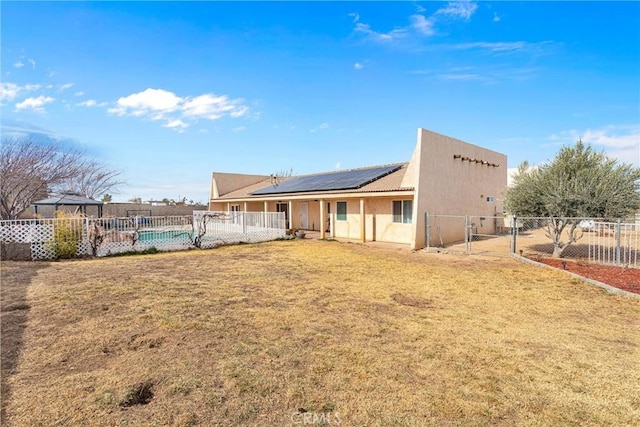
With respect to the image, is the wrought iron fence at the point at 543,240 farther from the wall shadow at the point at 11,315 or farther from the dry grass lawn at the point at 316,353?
the wall shadow at the point at 11,315

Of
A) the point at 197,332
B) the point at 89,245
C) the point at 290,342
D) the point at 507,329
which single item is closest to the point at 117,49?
the point at 89,245

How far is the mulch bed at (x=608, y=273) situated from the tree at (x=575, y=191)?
5.29ft

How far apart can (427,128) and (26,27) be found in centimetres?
1576

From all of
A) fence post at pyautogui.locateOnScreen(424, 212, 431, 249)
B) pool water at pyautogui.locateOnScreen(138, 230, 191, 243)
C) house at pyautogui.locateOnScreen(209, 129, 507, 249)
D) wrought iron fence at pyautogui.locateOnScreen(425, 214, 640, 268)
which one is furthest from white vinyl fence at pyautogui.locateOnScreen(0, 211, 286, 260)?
wrought iron fence at pyautogui.locateOnScreen(425, 214, 640, 268)

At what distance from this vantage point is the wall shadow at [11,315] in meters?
3.68


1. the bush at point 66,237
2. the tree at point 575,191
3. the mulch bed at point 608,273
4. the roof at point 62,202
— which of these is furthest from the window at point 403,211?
the roof at point 62,202

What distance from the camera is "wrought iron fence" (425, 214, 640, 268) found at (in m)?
12.4

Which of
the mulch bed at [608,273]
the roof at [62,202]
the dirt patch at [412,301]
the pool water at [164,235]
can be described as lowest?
the dirt patch at [412,301]

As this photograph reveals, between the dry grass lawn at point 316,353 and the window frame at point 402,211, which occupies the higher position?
the window frame at point 402,211

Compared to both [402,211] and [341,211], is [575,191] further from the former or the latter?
[341,211]

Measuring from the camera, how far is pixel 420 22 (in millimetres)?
12578

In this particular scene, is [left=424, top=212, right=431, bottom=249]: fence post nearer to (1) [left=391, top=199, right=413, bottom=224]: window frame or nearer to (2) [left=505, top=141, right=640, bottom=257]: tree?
(1) [left=391, top=199, right=413, bottom=224]: window frame

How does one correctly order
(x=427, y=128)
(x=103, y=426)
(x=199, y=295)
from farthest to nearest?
(x=427, y=128) → (x=199, y=295) → (x=103, y=426)

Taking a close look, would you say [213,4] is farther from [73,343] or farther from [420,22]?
[73,343]
